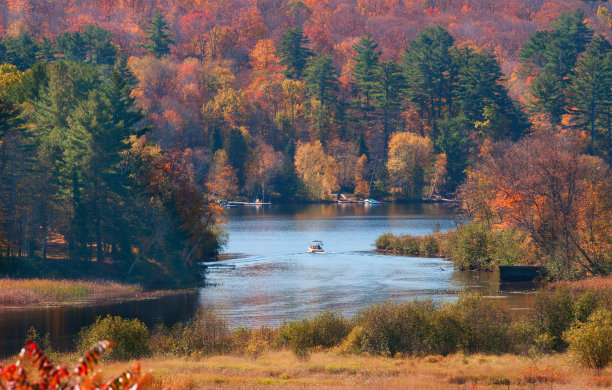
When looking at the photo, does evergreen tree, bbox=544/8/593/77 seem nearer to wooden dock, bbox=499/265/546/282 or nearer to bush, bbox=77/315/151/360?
wooden dock, bbox=499/265/546/282

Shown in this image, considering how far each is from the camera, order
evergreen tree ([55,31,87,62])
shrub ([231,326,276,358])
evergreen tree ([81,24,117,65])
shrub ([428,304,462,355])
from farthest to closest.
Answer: evergreen tree ([81,24,117,65]) → evergreen tree ([55,31,87,62]) → shrub ([231,326,276,358]) → shrub ([428,304,462,355])

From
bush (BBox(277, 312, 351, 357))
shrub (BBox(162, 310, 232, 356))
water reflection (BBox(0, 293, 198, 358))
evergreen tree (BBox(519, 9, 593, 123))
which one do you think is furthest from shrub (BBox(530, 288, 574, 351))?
evergreen tree (BBox(519, 9, 593, 123))

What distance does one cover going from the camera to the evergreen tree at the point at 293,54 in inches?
6535

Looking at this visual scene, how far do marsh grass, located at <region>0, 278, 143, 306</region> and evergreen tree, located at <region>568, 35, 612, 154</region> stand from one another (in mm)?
101045

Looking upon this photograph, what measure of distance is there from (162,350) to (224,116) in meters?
122

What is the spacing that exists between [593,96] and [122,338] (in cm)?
→ 11978

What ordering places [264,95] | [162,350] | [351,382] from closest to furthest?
1. [351,382]
2. [162,350]
3. [264,95]

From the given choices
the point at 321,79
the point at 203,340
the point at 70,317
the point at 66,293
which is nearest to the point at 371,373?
the point at 203,340

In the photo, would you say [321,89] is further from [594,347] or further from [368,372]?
[368,372]

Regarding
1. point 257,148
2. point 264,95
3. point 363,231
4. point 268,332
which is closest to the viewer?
point 268,332

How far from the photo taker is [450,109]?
154000 millimetres

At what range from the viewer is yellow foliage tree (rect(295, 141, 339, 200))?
147375mm

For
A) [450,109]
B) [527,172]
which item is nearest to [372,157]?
[450,109]

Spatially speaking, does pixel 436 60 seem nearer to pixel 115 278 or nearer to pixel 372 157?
pixel 372 157
